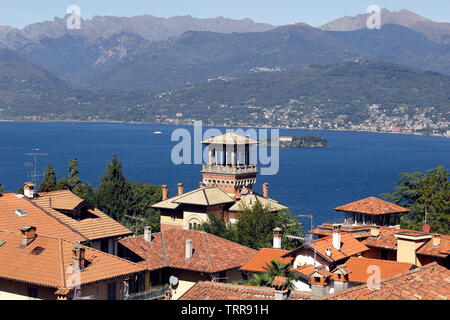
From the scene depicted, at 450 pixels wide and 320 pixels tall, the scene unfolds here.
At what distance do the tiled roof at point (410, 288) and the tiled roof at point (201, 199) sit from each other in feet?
114

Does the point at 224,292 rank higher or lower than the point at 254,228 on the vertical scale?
higher

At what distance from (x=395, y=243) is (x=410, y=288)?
22717 mm

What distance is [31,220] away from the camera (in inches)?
1578

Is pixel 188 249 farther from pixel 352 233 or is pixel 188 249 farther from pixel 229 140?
pixel 229 140

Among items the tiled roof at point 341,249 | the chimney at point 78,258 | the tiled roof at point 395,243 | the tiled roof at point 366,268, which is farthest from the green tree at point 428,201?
the chimney at point 78,258

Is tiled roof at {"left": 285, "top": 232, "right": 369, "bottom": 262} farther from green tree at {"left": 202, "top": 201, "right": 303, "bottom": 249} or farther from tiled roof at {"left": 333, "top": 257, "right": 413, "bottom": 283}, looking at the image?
green tree at {"left": 202, "top": 201, "right": 303, "bottom": 249}

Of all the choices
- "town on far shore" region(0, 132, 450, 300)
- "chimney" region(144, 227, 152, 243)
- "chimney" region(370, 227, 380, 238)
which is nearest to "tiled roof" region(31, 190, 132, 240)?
"town on far shore" region(0, 132, 450, 300)

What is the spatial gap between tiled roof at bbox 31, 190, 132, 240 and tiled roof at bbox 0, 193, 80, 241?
44 centimetres

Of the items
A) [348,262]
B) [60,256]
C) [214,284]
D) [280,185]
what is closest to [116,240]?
[60,256]

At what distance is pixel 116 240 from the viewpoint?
4153 centimetres

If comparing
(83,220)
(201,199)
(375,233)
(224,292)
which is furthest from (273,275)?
(201,199)

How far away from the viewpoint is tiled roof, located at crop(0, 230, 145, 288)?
1263 inches
